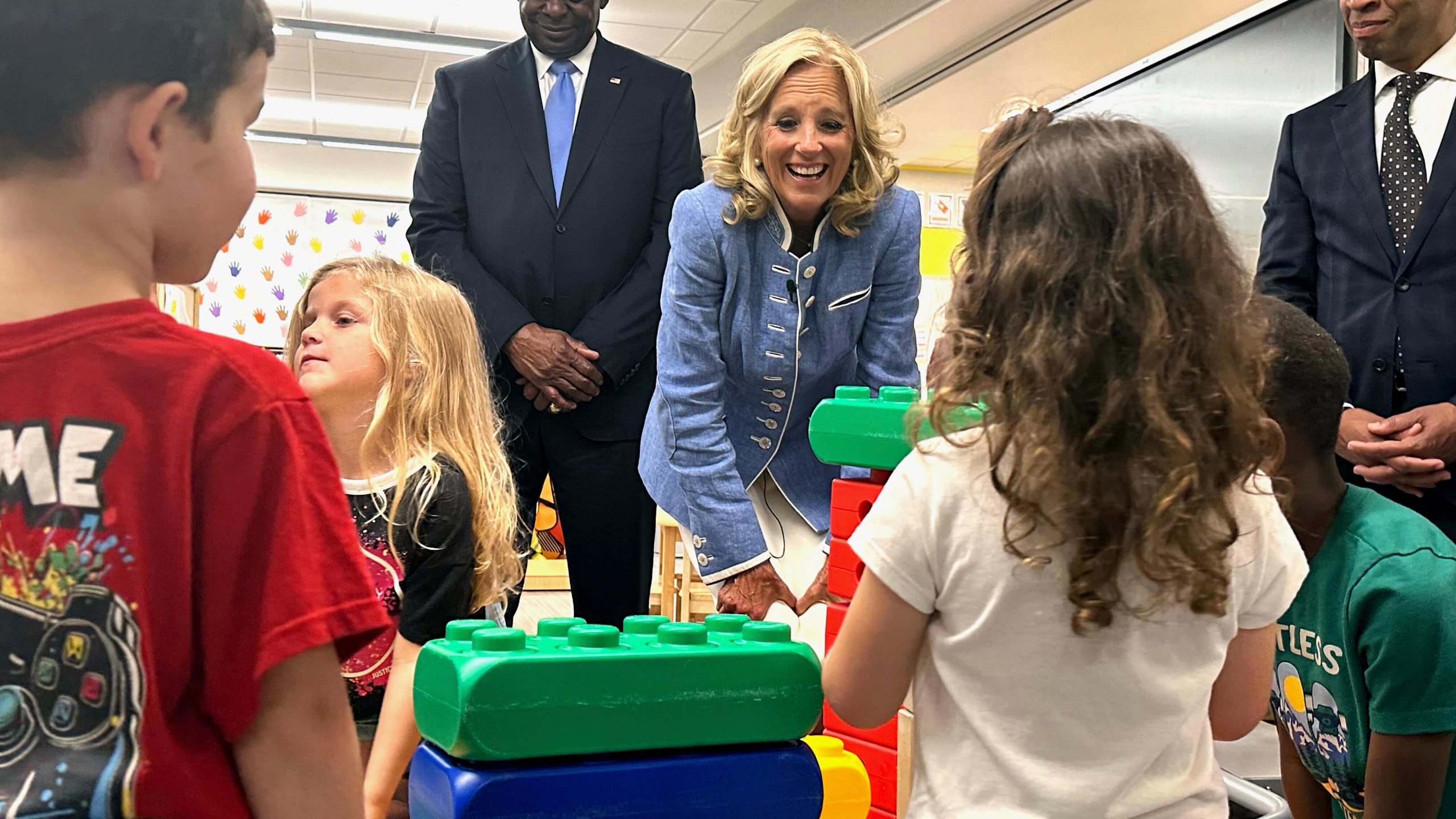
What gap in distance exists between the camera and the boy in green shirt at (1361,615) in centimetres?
137

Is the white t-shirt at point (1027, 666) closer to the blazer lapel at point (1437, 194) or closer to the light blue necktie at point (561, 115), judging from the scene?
the blazer lapel at point (1437, 194)

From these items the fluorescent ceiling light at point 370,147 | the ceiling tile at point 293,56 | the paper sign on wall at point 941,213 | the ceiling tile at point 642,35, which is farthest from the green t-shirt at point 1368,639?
the fluorescent ceiling light at point 370,147

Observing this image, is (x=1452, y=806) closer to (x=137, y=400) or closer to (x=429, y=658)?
(x=429, y=658)

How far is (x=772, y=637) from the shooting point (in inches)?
44.7

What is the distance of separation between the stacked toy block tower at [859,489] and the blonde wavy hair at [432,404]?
0.50 m

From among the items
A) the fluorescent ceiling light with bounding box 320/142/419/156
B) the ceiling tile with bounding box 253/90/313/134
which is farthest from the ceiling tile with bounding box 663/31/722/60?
the fluorescent ceiling light with bounding box 320/142/419/156

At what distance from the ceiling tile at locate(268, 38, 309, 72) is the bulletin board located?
113 cm

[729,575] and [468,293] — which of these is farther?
[468,293]

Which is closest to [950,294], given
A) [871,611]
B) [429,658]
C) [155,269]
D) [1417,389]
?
[871,611]

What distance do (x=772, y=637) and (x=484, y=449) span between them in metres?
0.77

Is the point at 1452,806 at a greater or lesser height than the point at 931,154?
lesser

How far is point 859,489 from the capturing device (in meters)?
1.45

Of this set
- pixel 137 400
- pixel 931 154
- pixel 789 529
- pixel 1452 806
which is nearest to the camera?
pixel 137 400

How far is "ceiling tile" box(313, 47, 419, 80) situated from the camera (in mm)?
7539
